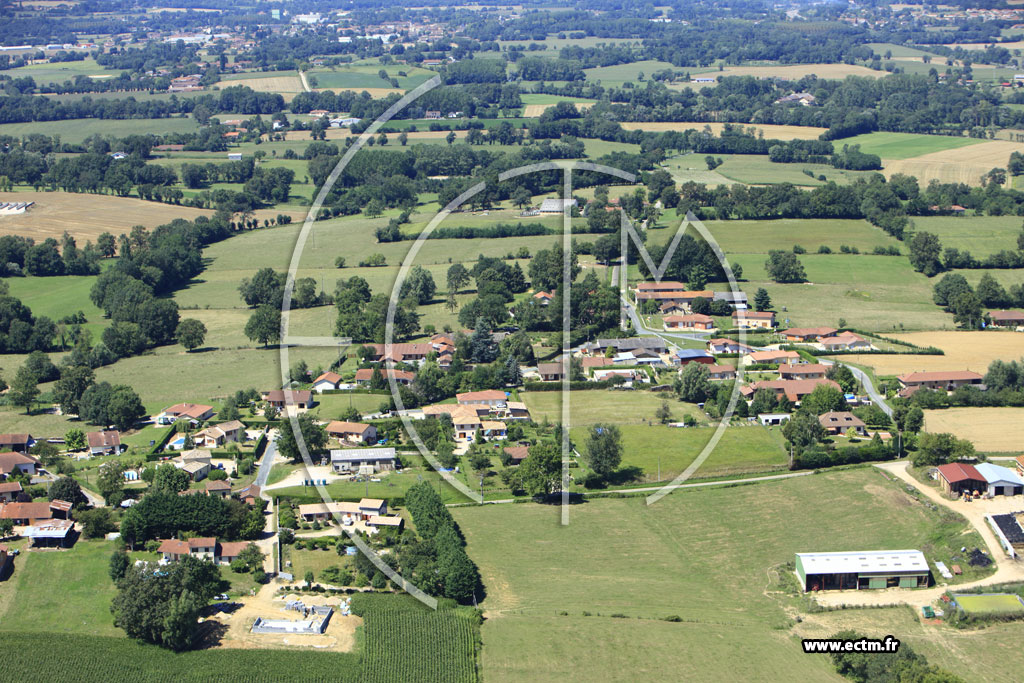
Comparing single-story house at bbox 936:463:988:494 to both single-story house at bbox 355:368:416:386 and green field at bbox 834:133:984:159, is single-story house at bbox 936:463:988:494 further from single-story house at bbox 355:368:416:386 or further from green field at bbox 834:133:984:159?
green field at bbox 834:133:984:159

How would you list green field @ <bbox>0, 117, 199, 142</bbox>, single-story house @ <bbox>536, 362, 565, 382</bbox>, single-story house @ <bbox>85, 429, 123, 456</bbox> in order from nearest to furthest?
single-story house @ <bbox>85, 429, 123, 456</bbox> → single-story house @ <bbox>536, 362, 565, 382</bbox> → green field @ <bbox>0, 117, 199, 142</bbox>

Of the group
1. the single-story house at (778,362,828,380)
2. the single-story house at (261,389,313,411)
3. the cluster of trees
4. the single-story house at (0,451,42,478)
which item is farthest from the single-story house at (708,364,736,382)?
the single-story house at (0,451,42,478)

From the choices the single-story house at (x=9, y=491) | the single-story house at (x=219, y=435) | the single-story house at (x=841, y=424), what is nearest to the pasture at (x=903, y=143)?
the single-story house at (x=841, y=424)

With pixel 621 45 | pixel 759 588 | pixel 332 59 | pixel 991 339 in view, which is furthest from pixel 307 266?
pixel 621 45

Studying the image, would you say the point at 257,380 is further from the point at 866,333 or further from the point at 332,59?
the point at 332,59

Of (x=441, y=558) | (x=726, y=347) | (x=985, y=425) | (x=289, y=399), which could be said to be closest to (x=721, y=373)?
(x=726, y=347)

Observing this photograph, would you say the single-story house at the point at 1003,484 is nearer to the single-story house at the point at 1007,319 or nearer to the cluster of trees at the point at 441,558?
the cluster of trees at the point at 441,558
